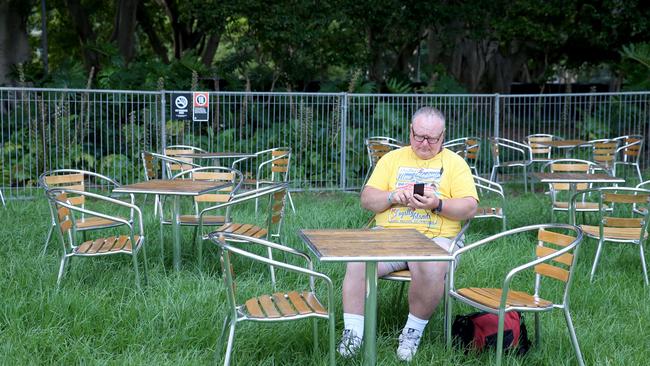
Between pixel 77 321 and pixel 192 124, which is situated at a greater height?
pixel 192 124

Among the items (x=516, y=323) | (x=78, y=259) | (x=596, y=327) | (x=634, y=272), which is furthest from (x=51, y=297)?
(x=634, y=272)

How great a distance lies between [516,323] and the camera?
5164mm

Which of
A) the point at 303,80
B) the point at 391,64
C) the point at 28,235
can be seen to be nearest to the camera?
the point at 28,235

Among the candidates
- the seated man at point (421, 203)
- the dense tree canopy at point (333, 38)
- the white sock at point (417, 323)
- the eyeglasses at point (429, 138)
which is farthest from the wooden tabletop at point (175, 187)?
the dense tree canopy at point (333, 38)

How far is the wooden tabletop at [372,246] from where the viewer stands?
4223mm

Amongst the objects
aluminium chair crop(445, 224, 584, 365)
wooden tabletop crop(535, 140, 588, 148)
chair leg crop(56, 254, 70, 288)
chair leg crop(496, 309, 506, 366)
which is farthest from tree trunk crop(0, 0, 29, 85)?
chair leg crop(496, 309, 506, 366)

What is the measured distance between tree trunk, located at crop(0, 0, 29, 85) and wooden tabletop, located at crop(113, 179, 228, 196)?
1079 cm

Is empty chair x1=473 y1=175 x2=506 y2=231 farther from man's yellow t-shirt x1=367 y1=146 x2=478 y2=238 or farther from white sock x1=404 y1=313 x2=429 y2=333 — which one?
white sock x1=404 y1=313 x2=429 y2=333

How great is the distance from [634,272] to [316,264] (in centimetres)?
266

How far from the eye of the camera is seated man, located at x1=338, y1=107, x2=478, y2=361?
5.09 metres

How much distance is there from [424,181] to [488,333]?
1082 millimetres

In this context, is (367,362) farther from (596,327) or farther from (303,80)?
(303,80)

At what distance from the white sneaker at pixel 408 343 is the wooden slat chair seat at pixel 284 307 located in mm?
610

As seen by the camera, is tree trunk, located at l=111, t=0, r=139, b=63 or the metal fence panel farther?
tree trunk, located at l=111, t=0, r=139, b=63
